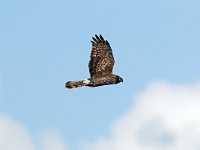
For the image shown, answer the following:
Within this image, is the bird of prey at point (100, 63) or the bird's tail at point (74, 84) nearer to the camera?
the bird's tail at point (74, 84)

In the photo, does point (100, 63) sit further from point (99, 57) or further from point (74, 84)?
point (74, 84)

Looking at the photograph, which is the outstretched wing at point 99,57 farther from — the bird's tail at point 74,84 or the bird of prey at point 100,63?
the bird's tail at point 74,84

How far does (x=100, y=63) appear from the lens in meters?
28.7

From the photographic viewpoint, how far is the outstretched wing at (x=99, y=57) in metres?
28.5

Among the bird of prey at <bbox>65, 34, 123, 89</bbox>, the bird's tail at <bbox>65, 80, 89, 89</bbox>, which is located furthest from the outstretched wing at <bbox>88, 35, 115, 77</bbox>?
the bird's tail at <bbox>65, 80, 89, 89</bbox>

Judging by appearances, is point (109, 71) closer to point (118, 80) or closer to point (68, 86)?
point (118, 80)

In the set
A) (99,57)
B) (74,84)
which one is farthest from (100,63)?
(74,84)

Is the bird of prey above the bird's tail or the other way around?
above

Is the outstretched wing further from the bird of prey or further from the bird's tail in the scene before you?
the bird's tail

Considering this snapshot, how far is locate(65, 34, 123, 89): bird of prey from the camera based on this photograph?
2834 centimetres

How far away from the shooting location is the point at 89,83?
1104 inches

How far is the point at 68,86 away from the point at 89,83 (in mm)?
1043

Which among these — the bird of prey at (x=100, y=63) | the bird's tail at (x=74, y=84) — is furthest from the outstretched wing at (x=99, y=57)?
the bird's tail at (x=74, y=84)

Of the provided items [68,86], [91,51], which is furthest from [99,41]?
[68,86]
